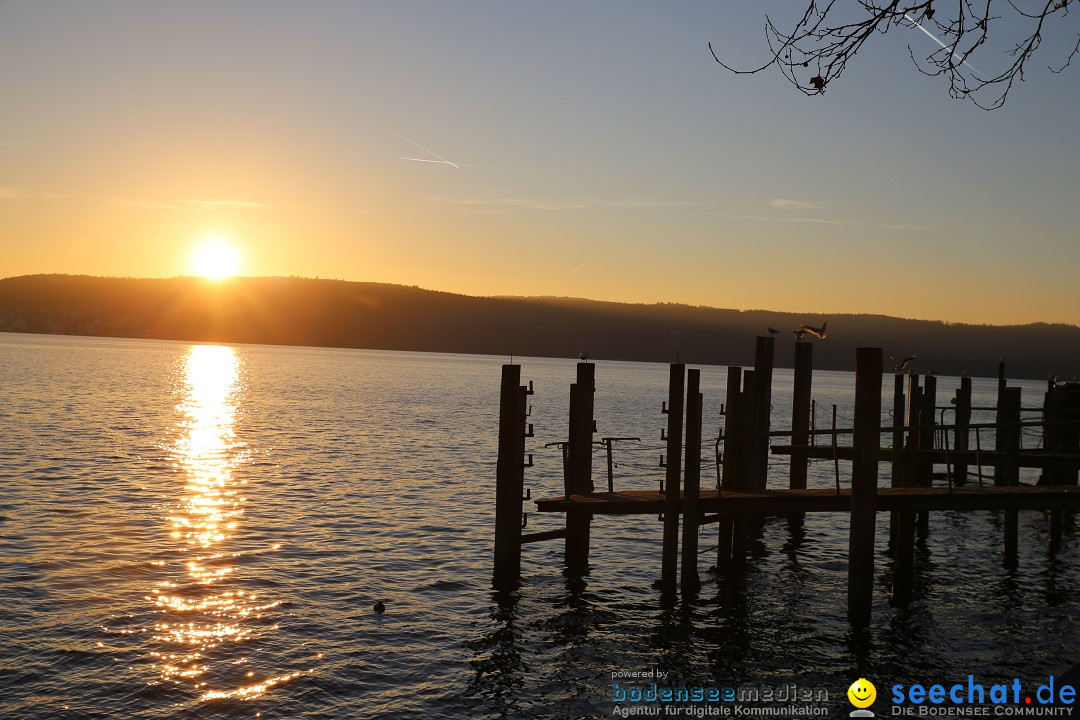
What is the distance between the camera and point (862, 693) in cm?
1212

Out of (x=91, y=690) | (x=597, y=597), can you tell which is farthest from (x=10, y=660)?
(x=597, y=597)

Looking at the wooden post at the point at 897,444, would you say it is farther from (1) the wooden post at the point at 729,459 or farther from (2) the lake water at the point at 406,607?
(1) the wooden post at the point at 729,459

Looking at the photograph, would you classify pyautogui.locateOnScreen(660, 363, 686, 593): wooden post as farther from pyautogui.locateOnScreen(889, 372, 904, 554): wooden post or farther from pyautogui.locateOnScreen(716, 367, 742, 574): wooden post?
pyautogui.locateOnScreen(889, 372, 904, 554): wooden post

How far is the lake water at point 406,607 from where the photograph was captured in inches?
465

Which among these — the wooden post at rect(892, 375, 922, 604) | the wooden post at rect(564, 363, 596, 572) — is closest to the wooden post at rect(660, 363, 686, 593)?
the wooden post at rect(564, 363, 596, 572)

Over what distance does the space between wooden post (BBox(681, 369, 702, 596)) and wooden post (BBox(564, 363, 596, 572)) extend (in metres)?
2.48

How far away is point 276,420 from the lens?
57.1 metres

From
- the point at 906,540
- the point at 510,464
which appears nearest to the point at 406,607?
the point at 510,464

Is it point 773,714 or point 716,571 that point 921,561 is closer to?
point 716,571

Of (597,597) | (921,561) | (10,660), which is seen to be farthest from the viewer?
(921,561)

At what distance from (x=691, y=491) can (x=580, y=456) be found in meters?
3.01

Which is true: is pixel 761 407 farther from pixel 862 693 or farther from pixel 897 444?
pixel 862 693

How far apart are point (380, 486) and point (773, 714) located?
19.8m

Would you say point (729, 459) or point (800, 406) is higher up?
point (800, 406)
